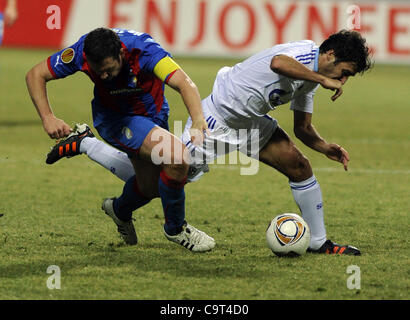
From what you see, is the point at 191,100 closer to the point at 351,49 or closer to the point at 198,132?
the point at 198,132

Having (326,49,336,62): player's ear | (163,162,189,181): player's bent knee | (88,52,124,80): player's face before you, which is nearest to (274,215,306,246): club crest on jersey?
(163,162,189,181): player's bent knee

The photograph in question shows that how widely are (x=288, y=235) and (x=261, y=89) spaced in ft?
3.26

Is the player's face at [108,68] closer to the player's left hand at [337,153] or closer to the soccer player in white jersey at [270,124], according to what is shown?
the soccer player in white jersey at [270,124]

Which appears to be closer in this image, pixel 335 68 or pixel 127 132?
pixel 335 68

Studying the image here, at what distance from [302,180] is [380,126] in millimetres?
9025

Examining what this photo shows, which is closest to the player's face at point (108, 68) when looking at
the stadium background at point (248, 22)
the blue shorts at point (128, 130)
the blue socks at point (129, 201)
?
the blue shorts at point (128, 130)

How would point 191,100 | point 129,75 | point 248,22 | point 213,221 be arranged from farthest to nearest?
point 248,22 → point 213,221 → point 129,75 → point 191,100

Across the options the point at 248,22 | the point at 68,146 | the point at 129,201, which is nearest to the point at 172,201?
the point at 129,201

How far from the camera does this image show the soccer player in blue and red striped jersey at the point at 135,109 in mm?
4859

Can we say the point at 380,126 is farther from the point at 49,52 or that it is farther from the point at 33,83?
the point at 49,52

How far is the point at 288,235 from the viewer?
5266 millimetres

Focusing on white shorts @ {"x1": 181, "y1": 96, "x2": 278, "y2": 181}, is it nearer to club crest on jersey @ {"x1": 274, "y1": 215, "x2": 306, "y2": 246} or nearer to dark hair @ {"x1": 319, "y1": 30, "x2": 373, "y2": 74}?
club crest on jersey @ {"x1": 274, "y1": 215, "x2": 306, "y2": 246}

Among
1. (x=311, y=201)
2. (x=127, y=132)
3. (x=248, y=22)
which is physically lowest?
(x=248, y=22)

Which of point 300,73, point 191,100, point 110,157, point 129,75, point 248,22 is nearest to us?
point 191,100
